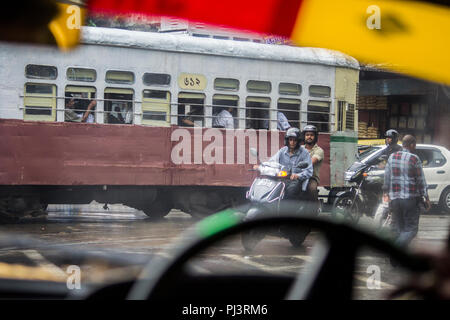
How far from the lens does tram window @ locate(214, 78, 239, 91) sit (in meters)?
13.0

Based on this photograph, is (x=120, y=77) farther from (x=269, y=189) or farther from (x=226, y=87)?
(x=269, y=189)

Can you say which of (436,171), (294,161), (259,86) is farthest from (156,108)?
(436,171)

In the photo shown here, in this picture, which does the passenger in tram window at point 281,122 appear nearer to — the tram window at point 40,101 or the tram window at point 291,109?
the tram window at point 291,109

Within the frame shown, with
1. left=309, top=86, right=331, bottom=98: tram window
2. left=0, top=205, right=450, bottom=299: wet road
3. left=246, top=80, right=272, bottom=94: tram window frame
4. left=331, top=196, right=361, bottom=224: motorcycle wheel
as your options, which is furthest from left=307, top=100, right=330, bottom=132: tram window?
left=0, top=205, right=450, bottom=299: wet road

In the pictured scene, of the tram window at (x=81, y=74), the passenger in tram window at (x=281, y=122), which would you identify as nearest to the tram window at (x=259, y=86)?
the passenger in tram window at (x=281, y=122)

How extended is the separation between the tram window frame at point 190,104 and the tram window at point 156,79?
0.34 metres

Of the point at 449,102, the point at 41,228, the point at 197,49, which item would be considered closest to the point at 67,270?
the point at 41,228

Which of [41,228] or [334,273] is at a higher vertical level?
[334,273]

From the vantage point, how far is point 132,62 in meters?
12.4

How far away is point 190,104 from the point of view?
12.7 metres

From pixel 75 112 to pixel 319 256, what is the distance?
10.8 m

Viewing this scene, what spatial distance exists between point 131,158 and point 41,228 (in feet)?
6.65

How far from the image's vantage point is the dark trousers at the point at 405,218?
25.8 ft

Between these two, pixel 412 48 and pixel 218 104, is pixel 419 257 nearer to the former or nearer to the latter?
pixel 412 48
